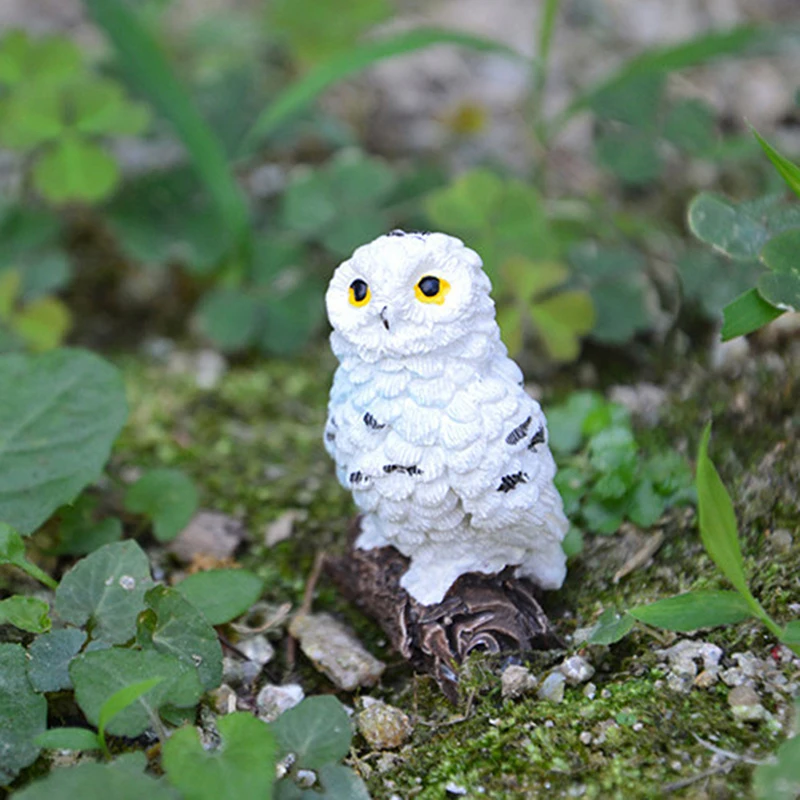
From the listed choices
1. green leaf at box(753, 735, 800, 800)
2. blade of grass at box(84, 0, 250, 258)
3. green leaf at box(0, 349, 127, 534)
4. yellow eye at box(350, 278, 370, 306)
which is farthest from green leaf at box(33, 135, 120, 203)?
green leaf at box(753, 735, 800, 800)

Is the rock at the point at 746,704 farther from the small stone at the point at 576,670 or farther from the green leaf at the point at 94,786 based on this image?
the green leaf at the point at 94,786

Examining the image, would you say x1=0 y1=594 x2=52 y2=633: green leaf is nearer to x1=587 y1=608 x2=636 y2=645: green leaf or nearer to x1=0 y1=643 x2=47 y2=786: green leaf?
x1=0 y1=643 x2=47 y2=786: green leaf

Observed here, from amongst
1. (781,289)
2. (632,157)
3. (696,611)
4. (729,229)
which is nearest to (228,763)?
(696,611)

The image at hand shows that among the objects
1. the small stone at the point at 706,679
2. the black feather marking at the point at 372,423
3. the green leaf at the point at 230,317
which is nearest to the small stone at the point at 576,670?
the small stone at the point at 706,679

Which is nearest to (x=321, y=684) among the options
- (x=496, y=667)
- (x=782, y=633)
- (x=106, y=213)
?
(x=496, y=667)

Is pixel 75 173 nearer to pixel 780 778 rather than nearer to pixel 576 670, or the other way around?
pixel 576 670
